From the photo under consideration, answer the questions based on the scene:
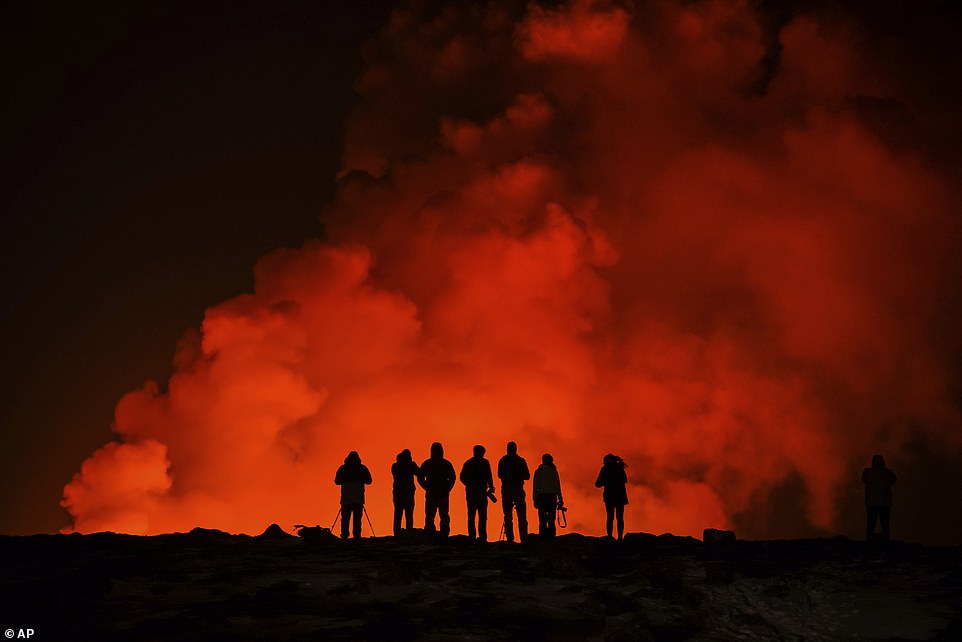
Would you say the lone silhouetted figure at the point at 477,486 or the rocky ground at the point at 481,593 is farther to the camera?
the lone silhouetted figure at the point at 477,486

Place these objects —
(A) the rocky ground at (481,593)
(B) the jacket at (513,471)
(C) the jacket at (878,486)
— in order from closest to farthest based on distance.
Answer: (A) the rocky ground at (481,593), (B) the jacket at (513,471), (C) the jacket at (878,486)

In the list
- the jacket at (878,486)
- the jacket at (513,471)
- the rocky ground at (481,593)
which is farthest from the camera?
the jacket at (878,486)

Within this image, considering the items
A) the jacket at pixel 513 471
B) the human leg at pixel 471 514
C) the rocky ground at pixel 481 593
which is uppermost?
the jacket at pixel 513 471

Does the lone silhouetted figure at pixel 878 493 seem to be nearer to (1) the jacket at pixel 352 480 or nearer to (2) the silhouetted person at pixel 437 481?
(2) the silhouetted person at pixel 437 481

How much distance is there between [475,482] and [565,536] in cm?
272

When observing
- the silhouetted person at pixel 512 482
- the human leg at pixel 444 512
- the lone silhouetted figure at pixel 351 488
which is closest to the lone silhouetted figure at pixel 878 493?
the silhouetted person at pixel 512 482

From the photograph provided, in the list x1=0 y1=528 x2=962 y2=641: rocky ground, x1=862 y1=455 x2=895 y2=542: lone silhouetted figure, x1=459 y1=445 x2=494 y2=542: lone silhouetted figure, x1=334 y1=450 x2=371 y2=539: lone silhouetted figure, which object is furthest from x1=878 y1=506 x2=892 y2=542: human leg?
x1=334 y1=450 x2=371 y2=539: lone silhouetted figure

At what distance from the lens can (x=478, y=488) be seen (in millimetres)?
22156

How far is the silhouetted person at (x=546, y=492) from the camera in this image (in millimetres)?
22156

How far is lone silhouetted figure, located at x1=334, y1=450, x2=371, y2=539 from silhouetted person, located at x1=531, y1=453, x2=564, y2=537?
399 centimetres

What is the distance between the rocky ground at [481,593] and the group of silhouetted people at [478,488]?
2.39m

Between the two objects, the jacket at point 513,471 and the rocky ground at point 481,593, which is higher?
→ the jacket at point 513,471

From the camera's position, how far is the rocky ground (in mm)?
13938

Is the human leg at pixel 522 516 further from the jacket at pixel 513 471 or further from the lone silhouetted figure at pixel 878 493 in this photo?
the lone silhouetted figure at pixel 878 493
